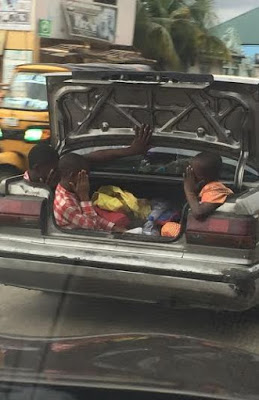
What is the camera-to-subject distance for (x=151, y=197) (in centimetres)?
561

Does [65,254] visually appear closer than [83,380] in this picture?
No

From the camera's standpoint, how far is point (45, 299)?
5.66m

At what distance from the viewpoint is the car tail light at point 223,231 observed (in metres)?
4.22

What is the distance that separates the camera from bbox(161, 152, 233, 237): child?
4434 millimetres

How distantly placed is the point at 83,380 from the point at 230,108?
3.01 m

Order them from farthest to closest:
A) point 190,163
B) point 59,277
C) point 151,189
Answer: point 151,189 → point 190,163 → point 59,277

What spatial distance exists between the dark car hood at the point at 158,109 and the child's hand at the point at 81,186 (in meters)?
0.58

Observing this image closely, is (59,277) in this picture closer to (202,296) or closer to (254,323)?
(202,296)

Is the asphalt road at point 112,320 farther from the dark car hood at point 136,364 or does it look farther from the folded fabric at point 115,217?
the dark car hood at point 136,364

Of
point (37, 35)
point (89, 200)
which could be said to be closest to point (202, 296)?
point (89, 200)

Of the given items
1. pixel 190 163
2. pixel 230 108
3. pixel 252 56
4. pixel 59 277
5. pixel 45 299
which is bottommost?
pixel 252 56

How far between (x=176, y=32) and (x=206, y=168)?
24.0 m

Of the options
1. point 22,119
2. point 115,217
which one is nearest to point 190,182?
point 115,217

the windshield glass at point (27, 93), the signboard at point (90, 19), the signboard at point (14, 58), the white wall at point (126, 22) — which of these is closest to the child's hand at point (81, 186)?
the windshield glass at point (27, 93)
